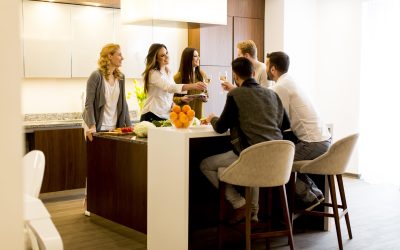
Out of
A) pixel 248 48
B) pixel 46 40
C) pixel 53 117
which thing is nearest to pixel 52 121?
pixel 53 117

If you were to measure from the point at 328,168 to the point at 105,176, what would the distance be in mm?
1900

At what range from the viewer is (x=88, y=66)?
596 cm

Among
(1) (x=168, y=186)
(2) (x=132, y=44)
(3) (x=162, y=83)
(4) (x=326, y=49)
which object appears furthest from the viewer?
(4) (x=326, y=49)

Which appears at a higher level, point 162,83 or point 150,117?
point 162,83

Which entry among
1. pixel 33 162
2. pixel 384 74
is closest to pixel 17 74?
pixel 33 162

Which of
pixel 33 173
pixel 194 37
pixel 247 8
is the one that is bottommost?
pixel 33 173

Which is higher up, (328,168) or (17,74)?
(17,74)

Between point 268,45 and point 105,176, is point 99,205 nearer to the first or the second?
point 105,176

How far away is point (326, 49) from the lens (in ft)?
24.8

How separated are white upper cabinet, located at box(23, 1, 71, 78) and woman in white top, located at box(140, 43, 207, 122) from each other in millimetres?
1477

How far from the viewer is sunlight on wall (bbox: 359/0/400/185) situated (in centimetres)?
668

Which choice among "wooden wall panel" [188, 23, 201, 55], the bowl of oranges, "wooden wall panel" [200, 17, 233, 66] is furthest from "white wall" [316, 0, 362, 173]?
the bowl of oranges

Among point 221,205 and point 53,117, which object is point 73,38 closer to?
point 53,117

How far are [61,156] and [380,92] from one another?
13.6 ft
